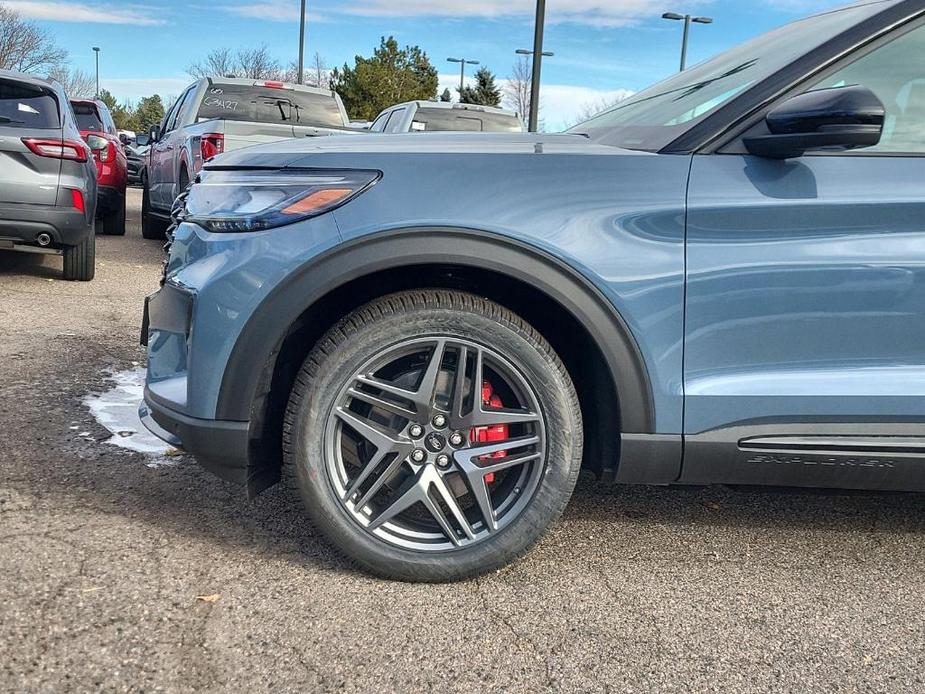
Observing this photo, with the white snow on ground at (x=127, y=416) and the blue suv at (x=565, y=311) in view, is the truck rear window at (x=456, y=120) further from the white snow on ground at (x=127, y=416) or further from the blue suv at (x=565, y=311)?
the blue suv at (x=565, y=311)

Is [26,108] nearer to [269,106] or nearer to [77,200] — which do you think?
[77,200]

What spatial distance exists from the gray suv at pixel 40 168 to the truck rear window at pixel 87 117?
26.5ft

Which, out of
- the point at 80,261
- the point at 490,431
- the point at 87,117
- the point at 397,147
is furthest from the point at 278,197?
the point at 87,117

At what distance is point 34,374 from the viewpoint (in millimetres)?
4578

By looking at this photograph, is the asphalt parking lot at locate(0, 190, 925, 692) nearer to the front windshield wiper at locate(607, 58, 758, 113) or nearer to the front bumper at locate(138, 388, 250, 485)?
the front bumper at locate(138, 388, 250, 485)

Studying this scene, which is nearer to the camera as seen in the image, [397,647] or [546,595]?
[397,647]

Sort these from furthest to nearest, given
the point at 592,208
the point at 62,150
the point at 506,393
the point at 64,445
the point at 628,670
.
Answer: the point at 62,150
the point at 64,445
the point at 506,393
the point at 592,208
the point at 628,670

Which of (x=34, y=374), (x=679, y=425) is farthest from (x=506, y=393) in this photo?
(x=34, y=374)

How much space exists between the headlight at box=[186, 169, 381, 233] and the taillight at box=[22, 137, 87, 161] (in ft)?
16.2

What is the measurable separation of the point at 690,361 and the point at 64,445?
2.60 m

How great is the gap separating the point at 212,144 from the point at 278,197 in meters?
5.68

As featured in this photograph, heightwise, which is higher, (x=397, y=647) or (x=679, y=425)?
(x=679, y=425)

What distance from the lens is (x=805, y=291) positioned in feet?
7.75

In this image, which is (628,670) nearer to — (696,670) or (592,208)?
(696,670)
